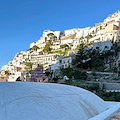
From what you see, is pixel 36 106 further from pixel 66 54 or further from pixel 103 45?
pixel 66 54

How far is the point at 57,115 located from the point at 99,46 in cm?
3320

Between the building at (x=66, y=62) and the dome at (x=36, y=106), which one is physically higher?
the building at (x=66, y=62)

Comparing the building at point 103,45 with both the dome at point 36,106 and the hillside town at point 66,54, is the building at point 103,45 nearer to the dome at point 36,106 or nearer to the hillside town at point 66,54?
the hillside town at point 66,54

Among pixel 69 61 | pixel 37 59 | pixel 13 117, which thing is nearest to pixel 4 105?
pixel 13 117

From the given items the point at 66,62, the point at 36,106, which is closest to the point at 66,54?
the point at 66,62

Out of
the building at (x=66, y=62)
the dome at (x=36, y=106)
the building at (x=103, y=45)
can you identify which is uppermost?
the building at (x=103, y=45)

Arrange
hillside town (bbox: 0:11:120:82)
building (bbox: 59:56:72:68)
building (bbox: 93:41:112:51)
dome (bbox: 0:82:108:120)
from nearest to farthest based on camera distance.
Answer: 1. dome (bbox: 0:82:108:120)
2. hillside town (bbox: 0:11:120:82)
3. building (bbox: 59:56:72:68)
4. building (bbox: 93:41:112:51)

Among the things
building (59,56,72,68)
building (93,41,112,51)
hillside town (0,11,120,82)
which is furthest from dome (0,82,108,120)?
building (93,41,112,51)

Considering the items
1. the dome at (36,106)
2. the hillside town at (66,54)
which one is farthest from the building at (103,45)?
the dome at (36,106)

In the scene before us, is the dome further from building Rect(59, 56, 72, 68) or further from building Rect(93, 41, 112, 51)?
building Rect(93, 41, 112, 51)

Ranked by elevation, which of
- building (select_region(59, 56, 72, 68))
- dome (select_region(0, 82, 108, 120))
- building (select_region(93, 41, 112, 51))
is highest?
building (select_region(93, 41, 112, 51))

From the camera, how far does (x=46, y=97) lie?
251cm

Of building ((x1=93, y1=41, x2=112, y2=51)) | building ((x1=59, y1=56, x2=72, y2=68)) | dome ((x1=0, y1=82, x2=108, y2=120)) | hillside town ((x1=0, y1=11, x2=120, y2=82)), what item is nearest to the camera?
dome ((x1=0, y1=82, x2=108, y2=120))

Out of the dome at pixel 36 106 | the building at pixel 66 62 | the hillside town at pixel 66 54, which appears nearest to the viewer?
the dome at pixel 36 106
